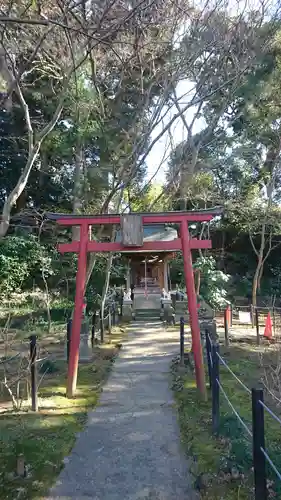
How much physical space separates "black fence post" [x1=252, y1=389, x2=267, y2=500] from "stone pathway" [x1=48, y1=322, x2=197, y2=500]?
2.23 ft

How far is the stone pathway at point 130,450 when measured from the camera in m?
3.04

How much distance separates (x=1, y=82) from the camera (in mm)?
6695

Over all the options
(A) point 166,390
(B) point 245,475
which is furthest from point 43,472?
(A) point 166,390

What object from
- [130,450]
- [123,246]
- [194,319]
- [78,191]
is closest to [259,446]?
[130,450]

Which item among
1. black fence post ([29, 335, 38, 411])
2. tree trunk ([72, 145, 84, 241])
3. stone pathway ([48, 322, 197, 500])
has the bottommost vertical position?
stone pathway ([48, 322, 197, 500])

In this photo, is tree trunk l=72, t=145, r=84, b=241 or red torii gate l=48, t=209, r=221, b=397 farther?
tree trunk l=72, t=145, r=84, b=241

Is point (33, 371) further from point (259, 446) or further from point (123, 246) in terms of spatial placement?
point (259, 446)

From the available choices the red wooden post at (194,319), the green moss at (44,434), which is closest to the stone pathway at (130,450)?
the green moss at (44,434)

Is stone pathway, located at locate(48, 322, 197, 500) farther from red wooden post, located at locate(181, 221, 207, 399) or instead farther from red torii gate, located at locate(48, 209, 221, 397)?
red torii gate, located at locate(48, 209, 221, 397)

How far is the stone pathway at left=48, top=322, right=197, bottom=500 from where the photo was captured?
9.99 ft

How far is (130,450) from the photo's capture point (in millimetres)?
3787

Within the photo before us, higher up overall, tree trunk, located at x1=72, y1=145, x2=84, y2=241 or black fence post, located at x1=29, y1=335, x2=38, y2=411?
tree trunk, located at x1=72, y1=145, x2=84, y2=241

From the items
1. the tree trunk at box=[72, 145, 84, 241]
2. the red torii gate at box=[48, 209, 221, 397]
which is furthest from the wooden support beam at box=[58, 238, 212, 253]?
the tree trunk at box=[72, 145, 84, 241]

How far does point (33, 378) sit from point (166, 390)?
6.84 ft
